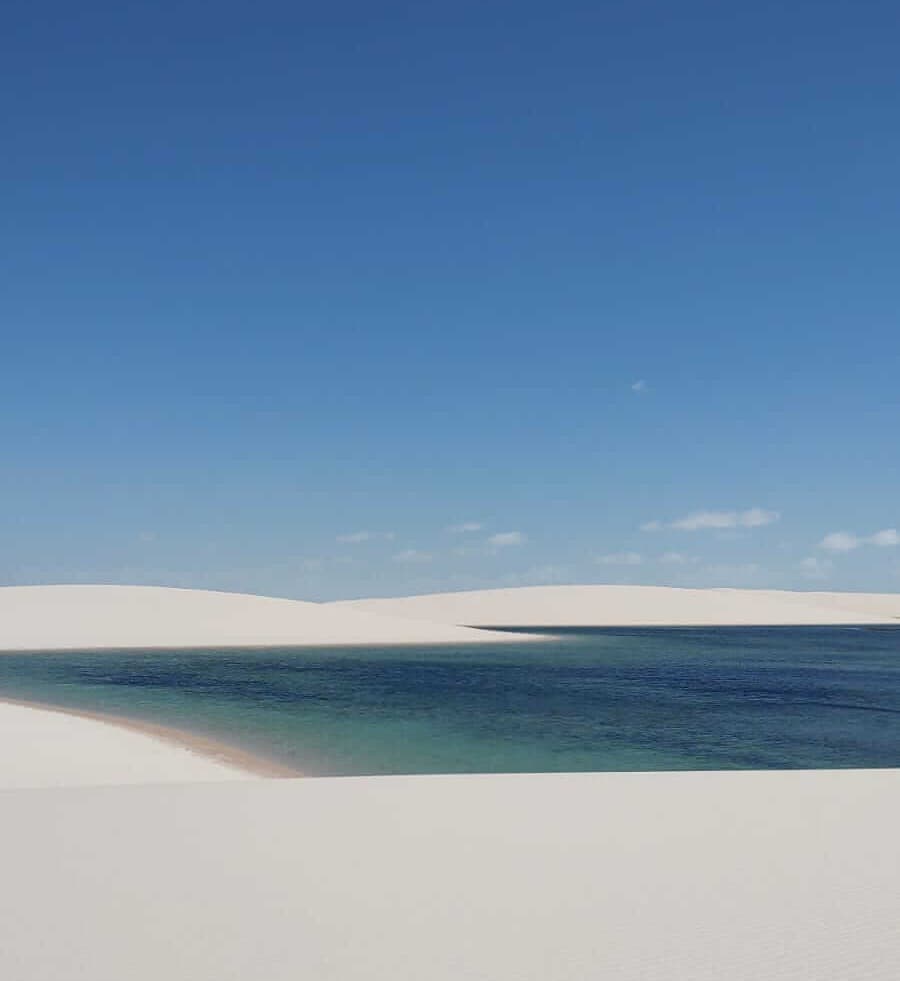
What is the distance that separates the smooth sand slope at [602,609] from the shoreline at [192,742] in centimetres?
7332

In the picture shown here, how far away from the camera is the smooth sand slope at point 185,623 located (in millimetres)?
60031

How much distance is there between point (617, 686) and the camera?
114 feet

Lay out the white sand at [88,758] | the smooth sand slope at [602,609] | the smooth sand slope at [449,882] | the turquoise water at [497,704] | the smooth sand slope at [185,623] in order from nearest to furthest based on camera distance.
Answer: the smooth sand slope at [449,882], the white sand at [88,758], the turquoise water at [497,704], the smooth sand slope at [185,623], the smooth sand slope at [602,609]

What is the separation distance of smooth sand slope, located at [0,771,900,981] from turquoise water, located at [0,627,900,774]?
6.11 meters

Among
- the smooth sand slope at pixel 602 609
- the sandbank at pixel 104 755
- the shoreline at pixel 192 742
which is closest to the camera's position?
the sandbank at pixel 104 755

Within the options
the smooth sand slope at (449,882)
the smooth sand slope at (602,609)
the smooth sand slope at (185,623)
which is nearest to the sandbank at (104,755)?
the smooth sand slope at (449,882)

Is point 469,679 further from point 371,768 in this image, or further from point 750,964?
point 750,964

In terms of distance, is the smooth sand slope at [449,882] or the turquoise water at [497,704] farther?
the turquoise water at [497,704]

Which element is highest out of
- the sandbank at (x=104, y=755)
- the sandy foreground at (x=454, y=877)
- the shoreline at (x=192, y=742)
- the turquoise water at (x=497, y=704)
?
the sandy foreground at (x=454, y=877)

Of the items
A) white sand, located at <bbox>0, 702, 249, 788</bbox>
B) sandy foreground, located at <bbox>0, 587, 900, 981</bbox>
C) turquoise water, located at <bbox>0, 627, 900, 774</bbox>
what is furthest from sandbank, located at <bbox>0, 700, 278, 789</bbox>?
turquoise water, located at <bbox>0, 627, 900, 774</bbox>

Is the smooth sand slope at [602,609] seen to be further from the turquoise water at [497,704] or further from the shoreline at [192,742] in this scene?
the shoreline at [192,742]

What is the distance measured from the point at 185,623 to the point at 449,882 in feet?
203

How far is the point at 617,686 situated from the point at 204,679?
53.8ft

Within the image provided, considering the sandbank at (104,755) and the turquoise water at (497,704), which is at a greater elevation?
the sandbank at (104,755)
